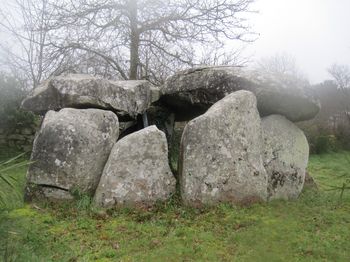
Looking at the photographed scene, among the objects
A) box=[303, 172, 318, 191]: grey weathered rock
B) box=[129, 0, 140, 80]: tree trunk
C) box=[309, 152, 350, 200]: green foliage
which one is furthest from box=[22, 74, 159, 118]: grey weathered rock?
box=[309, 152, 350, 200]: green foliage

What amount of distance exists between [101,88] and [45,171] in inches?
102

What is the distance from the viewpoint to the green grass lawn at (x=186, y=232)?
614 centimetres

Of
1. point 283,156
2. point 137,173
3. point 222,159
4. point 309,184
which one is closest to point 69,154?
point 137,173

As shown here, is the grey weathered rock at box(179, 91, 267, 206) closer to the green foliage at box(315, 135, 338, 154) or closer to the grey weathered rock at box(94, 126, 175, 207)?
the grey weathered rock at box(94, 126, 175, 207)

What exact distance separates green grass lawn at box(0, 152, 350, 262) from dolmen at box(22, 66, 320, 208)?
42 cm

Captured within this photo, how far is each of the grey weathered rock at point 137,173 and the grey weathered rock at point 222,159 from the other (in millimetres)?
423

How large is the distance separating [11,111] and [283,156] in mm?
9137

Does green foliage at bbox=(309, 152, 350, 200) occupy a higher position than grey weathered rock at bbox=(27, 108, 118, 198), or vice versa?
grey weathered rock at bbox=(27, 108, 118, 198)

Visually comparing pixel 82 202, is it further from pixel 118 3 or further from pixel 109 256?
pixel 118 3

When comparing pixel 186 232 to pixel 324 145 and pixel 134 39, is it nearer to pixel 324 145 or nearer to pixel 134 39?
pixel 134 39

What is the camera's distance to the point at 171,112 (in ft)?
43.3

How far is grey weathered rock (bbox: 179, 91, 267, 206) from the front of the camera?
8297 millimetres

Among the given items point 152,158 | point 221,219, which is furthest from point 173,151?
point 221,219

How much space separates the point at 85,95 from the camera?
992 centimetres
